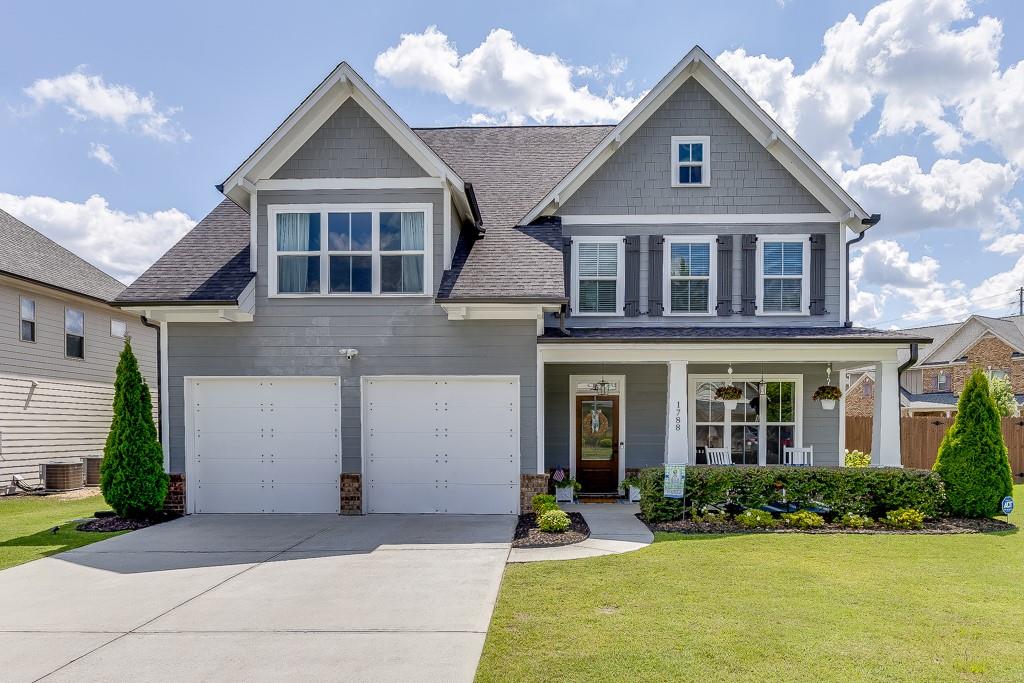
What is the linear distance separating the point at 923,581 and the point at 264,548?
26.4 feet

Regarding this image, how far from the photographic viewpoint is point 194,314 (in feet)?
36.8

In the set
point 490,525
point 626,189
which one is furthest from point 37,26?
point 490,525

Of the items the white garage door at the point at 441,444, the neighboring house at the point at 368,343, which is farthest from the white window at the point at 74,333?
the white garage door at the point at 441,444

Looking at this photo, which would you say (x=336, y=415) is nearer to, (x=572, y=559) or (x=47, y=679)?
(x=572, y=559)

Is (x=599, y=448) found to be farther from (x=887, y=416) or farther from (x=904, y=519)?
(x=904, y=519)

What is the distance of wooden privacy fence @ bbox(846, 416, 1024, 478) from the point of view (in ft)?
64.3

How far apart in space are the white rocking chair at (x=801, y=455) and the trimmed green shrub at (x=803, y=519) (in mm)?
3153

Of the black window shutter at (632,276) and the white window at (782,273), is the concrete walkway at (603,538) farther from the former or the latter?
the white window at (782,273)

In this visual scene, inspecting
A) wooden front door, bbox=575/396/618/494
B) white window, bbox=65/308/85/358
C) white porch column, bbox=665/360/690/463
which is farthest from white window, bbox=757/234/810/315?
white window, bbox=65/308/85/358

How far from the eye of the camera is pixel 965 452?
35.2 ft

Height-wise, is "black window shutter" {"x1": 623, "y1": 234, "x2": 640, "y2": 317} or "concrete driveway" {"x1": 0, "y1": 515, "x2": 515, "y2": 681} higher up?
"black window shutter" {"x1": 623, "y1": 234, "x2": 640, "y2": 317}

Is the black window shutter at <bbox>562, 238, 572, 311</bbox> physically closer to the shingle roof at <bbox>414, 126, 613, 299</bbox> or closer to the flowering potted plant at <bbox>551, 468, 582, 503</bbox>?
the shingle roof at <bbox>414, 126, 613, 299</bbox>

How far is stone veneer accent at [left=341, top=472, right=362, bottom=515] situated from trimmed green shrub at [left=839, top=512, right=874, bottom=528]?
7.81 meters

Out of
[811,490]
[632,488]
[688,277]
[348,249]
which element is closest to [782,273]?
[688,277]
